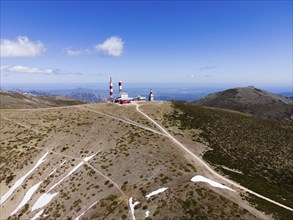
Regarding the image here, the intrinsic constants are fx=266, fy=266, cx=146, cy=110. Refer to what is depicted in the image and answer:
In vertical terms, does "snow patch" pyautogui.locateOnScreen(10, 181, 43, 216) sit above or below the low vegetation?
below

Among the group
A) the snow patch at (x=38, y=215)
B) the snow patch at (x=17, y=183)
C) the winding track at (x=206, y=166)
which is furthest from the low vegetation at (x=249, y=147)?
the snow patch at (x=17, y=183)

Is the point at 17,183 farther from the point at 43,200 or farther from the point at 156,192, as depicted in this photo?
the point at 156,192

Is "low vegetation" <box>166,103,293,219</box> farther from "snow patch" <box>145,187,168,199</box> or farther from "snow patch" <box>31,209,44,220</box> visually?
"snow patch" <box>31,209,44,220</box>

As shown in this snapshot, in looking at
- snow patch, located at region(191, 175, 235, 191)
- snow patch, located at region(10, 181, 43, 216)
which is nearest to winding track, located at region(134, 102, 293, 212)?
snow patch, located at region(191, 175, 235, 191)

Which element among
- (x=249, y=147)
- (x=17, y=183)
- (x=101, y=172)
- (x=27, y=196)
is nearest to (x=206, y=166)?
(x=101, y=172)

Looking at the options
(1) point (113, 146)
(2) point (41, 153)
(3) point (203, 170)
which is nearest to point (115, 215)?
(3) point (203, 170)

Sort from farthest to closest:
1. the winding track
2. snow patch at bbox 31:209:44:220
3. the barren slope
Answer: snow patch at bbox 31:209:44:220, the winding track, the barren slope
